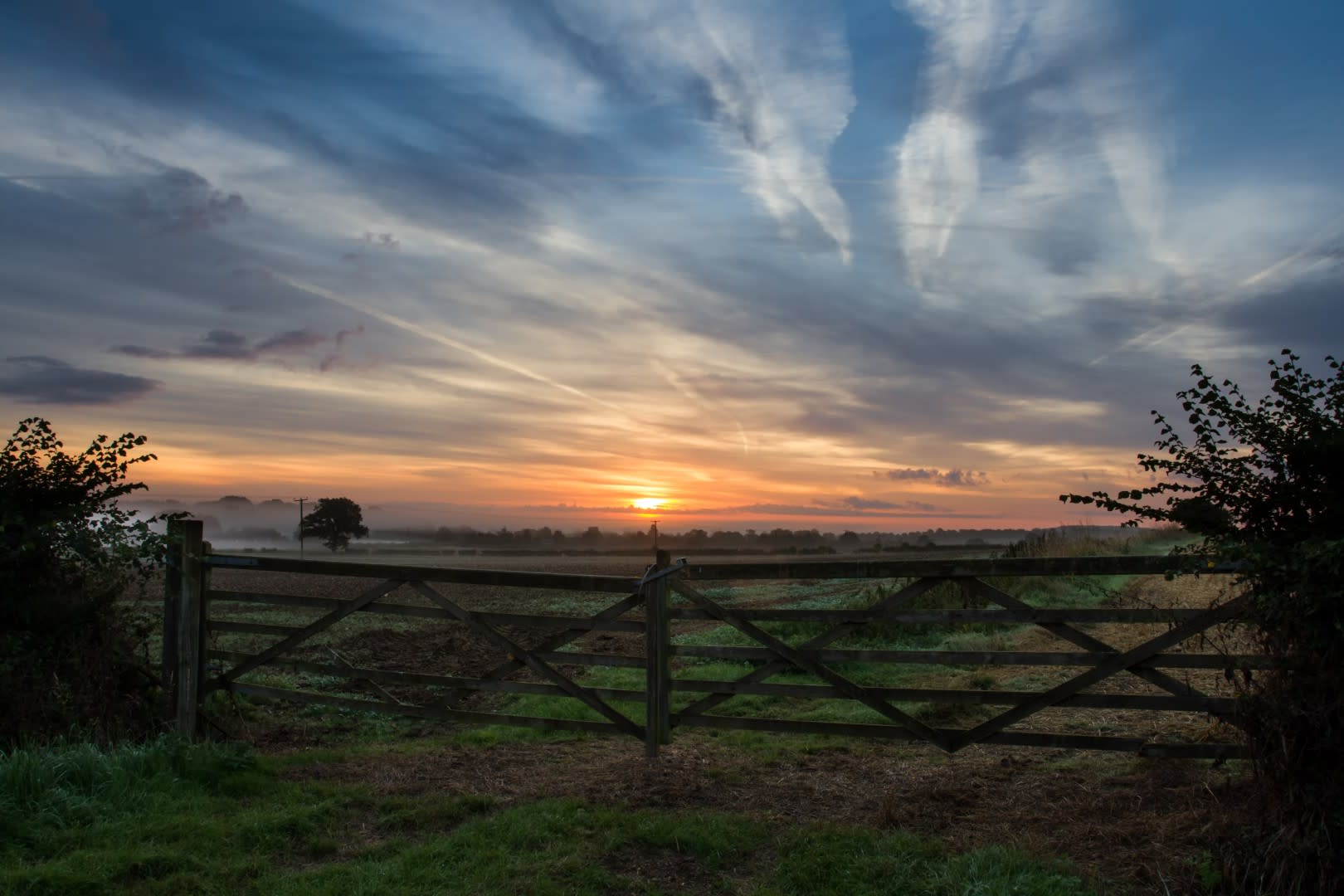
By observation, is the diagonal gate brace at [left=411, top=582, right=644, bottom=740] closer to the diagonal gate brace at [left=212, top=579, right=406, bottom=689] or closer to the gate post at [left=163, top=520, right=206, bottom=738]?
the diagonal gate brace at [left=212, top=579, right=406, bottom=689]

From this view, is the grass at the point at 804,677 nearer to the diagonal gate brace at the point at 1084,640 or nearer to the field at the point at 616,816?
the field at the point at 616,816

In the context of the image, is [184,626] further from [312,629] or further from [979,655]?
[979,655]

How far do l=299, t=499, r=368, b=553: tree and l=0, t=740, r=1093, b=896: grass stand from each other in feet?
238

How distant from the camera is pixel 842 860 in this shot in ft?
19.4

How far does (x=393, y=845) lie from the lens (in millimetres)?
6383

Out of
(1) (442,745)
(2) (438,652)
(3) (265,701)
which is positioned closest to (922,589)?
(1) (442,745)

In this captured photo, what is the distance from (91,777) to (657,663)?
15.6 ft

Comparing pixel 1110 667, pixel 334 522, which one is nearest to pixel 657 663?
pixel 1110 667

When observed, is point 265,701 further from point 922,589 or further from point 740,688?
point 922,589

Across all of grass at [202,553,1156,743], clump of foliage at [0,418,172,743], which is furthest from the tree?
clump of foliage at [0,418,172,743]

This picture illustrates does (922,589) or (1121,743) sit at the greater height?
(922,589)

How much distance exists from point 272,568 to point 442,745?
8.47 ft

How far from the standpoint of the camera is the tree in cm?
7600

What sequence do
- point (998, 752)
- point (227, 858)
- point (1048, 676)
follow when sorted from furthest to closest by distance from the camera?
point (1048, 676) < point (998, 752) < point (227, 858)
